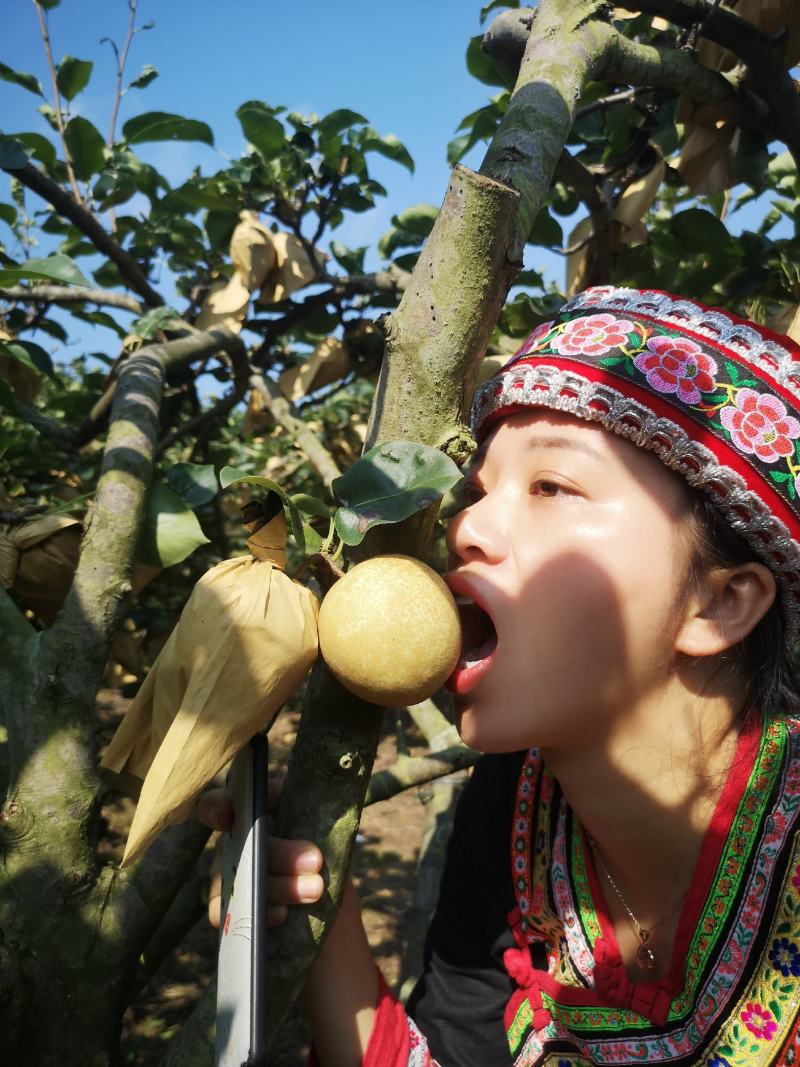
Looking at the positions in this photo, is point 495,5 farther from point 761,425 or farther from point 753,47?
point 761,425

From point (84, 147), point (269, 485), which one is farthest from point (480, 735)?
point (84, 147)

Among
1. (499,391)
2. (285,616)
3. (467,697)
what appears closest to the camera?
(285,616)

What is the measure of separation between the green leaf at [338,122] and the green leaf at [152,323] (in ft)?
2.59

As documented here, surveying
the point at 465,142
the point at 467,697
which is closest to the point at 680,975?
the point at 467,697

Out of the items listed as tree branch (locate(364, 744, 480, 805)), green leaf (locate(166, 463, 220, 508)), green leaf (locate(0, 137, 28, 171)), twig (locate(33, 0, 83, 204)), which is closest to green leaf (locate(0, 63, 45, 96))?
twig (locate(33, 0, 83, 204))

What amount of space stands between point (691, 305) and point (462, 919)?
1.11 m

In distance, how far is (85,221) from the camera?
6.27 feet

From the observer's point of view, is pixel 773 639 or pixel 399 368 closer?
pixel 399 368

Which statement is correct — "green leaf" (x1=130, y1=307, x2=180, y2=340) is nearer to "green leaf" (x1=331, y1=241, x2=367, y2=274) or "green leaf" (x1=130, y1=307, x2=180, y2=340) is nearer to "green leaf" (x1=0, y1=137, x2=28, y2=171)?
"green leaf" (x1=0, y1=137, x2=28, y2=171)

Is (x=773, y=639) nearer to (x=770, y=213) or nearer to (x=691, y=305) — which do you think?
(x=691, y=305)

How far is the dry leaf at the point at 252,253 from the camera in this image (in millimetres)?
2082

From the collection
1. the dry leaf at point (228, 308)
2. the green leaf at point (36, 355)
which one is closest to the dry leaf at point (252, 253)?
the dry leaf at point (228, 308)

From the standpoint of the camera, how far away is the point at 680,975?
3.58ft

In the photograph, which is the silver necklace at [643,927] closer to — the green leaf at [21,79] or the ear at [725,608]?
the ear at [725,608]
